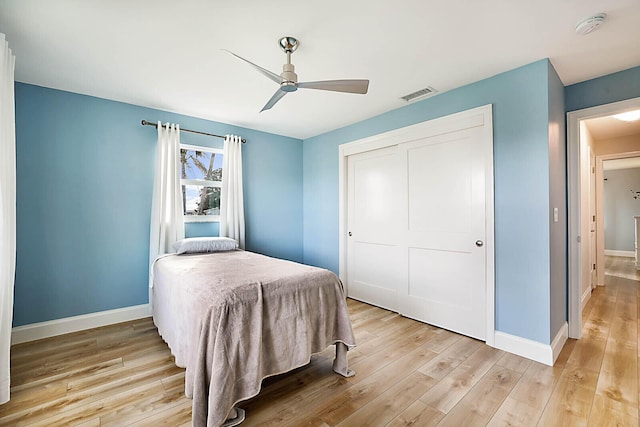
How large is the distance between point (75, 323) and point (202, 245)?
146cm

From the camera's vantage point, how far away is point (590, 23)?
1.76 m

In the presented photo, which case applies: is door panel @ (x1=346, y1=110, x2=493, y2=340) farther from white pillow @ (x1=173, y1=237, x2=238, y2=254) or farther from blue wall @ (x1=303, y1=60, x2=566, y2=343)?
white pillow @ (x1=173, y1=237, x2=238, y2=254)

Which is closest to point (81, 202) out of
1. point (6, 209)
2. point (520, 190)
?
point (6, 209)

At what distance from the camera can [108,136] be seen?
3.04 metres

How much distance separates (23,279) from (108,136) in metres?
1.62

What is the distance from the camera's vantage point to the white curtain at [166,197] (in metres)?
3.19

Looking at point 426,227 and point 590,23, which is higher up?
point 590,23

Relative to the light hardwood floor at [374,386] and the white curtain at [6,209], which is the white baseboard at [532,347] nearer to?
the light hardwood floor at [374,386]

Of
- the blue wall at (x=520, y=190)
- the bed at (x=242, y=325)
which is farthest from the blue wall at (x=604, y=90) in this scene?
the bed at (x=242, y=325)

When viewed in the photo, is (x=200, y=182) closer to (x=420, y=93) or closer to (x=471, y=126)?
(x=420, y=93)

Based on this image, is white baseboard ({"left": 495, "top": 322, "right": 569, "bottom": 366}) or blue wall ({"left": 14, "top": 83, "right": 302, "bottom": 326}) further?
blue wall ({"left": 14, "top": 83, "right": 302, "bottom": 326})

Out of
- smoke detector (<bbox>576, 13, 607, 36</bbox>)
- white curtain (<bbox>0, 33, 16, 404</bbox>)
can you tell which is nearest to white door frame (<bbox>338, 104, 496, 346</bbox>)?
smoke detector (<bbox>576, 13, 607, 36</bbox>)

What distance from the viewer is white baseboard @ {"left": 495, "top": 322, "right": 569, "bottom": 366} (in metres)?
2.20

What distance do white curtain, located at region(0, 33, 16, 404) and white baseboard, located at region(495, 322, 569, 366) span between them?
368 centimetres
